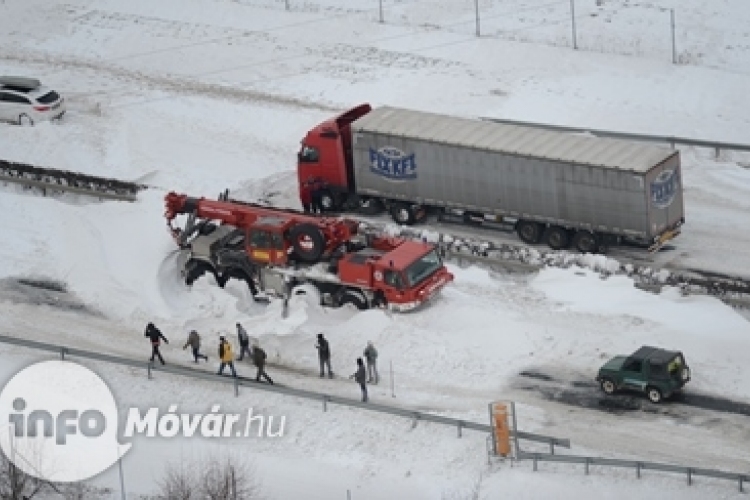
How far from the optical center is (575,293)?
55.7 metres

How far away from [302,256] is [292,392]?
746 cm

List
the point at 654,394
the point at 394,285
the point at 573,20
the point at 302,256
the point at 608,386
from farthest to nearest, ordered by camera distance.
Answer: the point at 573,20 → the point at 302,256 → the point at 394,285 → the point at 608,386 → the point at 654,394

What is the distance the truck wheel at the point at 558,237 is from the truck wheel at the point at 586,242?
0.31 meters

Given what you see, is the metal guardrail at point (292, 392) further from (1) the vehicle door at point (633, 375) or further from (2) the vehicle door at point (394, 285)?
(2) the vehicle door at point (394, 285)

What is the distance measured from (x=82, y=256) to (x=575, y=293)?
14762 mm

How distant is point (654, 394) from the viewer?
1944 inches

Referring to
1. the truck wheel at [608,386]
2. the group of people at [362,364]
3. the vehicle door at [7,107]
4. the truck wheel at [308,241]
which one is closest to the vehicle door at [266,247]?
the truck wheel at [308,241]

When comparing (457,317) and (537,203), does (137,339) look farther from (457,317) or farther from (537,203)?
(537,203)

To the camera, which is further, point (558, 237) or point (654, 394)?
point (558, 237)

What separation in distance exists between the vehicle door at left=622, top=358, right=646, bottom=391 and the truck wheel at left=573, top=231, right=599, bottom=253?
882 centimetres

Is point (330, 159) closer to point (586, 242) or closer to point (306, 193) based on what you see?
point (306, 193)

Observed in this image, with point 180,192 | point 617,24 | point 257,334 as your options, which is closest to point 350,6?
point 617,24

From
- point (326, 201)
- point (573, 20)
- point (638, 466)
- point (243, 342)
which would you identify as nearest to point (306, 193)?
point (326, 201)

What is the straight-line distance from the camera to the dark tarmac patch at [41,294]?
186 feet
